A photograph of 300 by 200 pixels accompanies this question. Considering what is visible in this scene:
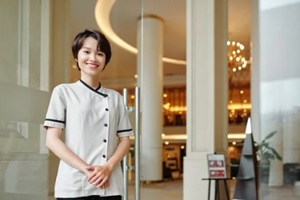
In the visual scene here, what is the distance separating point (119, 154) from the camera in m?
1.44

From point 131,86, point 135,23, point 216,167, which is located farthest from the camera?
point 135,23

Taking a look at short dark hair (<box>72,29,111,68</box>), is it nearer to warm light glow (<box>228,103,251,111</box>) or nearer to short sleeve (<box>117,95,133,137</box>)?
short sleeve (<box>117,95,133,137</box>)

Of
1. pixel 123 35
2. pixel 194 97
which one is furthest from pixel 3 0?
pixel 194 97

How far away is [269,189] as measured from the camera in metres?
4.84

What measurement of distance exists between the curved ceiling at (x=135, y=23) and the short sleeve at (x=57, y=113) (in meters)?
1.71

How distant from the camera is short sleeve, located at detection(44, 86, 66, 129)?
4.57 ft

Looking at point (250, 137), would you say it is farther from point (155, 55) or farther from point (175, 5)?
point (155, 55)

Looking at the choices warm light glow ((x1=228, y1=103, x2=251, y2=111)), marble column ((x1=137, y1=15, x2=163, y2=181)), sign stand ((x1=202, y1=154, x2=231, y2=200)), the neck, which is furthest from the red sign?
warm light glow ((x1=228, y1=103, x2=251, y2=111))

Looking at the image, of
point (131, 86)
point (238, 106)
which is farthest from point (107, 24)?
point (238, 106)

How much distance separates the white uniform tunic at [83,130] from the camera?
4.51 ft

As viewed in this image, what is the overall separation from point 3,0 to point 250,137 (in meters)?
2.73

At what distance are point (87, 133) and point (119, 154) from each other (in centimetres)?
14

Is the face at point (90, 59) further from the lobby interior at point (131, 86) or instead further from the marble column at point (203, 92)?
the marble column at point (203, 92)

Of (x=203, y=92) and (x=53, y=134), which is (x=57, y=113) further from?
(x=203, y=92)
